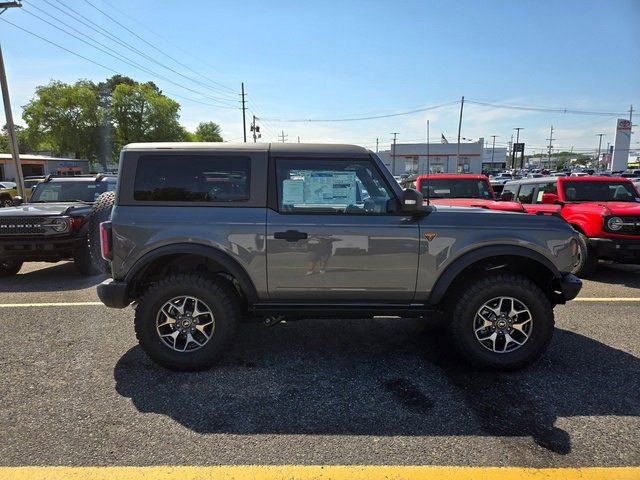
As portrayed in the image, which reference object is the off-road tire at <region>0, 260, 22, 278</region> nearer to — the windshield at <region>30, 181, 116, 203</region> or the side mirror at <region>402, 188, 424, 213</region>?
the windshield at <region>30, 181, 116, 203</region>

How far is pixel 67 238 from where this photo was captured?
6.81m

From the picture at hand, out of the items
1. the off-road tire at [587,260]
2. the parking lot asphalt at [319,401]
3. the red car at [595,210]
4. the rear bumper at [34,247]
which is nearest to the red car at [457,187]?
the red car at [595,210]

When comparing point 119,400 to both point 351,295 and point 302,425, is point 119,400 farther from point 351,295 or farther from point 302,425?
point 351,295

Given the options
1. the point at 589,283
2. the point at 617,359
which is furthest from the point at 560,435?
the point at 589,283

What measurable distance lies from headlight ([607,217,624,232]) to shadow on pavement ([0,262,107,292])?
818cm

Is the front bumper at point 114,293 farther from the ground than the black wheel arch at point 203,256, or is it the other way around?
the black wheel arch at point 203,256

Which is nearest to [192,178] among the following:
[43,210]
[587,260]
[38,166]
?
[43,210]

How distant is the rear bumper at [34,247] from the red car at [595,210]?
24.1 feet

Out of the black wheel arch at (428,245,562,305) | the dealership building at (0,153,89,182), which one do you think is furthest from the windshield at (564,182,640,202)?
the dealership building at (0,153,89,182)

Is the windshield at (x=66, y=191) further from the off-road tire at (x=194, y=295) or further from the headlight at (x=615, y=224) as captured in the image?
the headlight at (x=615, y=224)

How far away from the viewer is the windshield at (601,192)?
26.3 ft

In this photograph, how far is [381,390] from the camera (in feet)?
10.9

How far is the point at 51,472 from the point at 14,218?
5.63 meters

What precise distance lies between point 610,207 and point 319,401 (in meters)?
6.42
